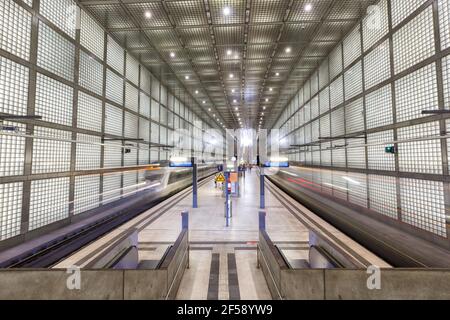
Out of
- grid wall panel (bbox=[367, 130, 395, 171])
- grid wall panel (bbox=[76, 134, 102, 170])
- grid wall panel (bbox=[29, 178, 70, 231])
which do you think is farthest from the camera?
grid wall panel (bbox=[76, 134, 102, 170])

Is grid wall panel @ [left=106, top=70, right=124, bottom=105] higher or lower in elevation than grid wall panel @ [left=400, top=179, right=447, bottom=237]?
higher

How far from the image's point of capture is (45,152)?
666 cm

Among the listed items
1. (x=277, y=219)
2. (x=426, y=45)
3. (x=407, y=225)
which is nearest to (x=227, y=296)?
(x=277, y=219)

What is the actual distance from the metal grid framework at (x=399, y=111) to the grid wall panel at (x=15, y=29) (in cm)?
996

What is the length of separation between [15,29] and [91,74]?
119 inches

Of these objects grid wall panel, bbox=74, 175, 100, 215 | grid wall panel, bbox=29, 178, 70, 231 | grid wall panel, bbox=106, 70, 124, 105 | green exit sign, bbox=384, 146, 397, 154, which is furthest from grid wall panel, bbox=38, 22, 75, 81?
green exit sign, bbox=384, 146, 397, 154

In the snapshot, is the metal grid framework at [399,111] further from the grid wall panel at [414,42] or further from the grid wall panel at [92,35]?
the grid wall panel at [92,35]

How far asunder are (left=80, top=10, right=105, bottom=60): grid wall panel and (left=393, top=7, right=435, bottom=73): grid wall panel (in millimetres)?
11269

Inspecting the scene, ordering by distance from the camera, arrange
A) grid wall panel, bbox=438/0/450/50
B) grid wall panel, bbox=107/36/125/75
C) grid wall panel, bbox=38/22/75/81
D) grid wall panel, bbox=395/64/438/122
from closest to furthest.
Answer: grid wall panel, bbox=438/0/450/50 → grid wall panel, bbox=395/64/438/122 → grid wall panel, bbox=38/22/75/81 → grid wall panel, bbox=107/36/125/75

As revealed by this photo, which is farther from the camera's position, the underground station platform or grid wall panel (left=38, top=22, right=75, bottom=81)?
grid wall panel (left=38, top=22, right=75, bottom=81)

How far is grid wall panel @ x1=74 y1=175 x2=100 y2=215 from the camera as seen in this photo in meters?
7.98

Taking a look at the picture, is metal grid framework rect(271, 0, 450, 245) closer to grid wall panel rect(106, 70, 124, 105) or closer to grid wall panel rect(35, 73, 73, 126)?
grid wall panel rect(35, 73, 73, 126)

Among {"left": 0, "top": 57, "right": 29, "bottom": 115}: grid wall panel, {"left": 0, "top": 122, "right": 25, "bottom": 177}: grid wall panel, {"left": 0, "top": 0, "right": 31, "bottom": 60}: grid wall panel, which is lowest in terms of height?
{"left": 0, "top": 122, "right": 25, "bottom": 177}: grid wall panel

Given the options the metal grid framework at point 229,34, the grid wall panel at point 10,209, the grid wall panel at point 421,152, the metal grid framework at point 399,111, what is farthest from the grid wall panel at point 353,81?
the grid wall panel at point 10,209
